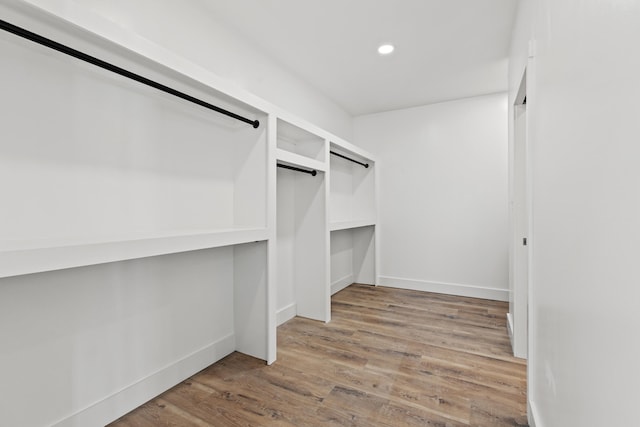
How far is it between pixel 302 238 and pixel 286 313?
2.52ft

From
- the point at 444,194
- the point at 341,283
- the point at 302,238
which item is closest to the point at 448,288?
the point at 444,194

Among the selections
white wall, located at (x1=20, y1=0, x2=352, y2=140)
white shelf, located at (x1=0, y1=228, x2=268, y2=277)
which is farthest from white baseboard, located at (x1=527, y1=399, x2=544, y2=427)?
white wall, located at (x1=20, y1=0, x2=352, y2=140)

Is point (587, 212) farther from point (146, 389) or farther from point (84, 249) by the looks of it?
point (146, 389)

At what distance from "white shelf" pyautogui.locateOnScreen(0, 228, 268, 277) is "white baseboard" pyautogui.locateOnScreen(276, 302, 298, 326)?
1.43 meters

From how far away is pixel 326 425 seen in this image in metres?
1.59

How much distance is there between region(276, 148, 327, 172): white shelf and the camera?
2.35 m

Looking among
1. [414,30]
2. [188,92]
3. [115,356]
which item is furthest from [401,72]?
[115,356]

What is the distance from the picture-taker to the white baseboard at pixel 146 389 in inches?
59.1

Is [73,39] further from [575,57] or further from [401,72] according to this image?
[401,72]

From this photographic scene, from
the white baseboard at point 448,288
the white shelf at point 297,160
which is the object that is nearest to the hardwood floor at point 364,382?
the white baseboard at point 448,288

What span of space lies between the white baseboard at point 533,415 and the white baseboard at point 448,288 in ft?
7.71

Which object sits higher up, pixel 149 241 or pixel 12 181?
pixel 12 181

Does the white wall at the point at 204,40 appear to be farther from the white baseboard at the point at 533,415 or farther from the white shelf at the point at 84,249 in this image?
the white baseboard at the point at 533,415

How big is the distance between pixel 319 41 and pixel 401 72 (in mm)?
1045
